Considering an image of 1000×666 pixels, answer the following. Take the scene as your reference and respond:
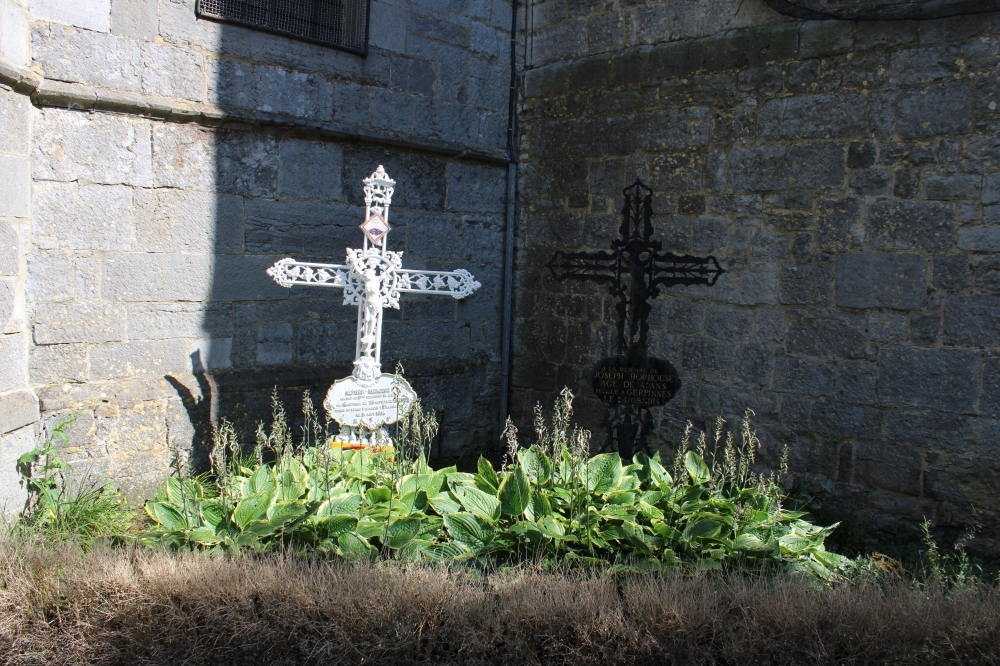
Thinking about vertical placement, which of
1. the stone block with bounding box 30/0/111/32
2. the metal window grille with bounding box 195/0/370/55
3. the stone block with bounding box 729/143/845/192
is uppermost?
the metal window grille with bounding box 195/0/370/55

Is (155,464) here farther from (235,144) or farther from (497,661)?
(497,661)

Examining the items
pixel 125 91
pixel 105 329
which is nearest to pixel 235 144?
pixel 125 91

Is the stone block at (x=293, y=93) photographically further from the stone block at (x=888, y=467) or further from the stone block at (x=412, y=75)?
the stone block at (x=888, y=467)

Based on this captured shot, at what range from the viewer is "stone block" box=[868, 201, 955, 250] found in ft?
13.8

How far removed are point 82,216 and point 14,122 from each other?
1.86 ft

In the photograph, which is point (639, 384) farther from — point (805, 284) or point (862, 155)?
point (862, 155)

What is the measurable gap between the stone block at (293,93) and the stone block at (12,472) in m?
2.28

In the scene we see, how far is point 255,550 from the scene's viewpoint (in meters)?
3.30

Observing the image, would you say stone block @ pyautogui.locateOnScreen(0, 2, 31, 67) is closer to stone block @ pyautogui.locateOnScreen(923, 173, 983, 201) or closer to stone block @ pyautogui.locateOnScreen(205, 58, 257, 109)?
stone block @ pyautogui.locateOnScreen(205, 58, 257, 109)

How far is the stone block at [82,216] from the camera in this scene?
4.08m

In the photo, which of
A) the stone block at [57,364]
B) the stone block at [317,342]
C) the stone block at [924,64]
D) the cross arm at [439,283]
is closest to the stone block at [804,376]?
the stone block at [924,64]

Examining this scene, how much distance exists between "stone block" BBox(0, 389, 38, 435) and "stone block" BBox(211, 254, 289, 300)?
44.3 inches

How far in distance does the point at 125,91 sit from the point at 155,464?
210 centimetres

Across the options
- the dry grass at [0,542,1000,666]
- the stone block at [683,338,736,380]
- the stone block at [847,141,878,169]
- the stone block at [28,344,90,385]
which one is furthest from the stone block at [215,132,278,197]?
the stone block at [847,141,878,169]
